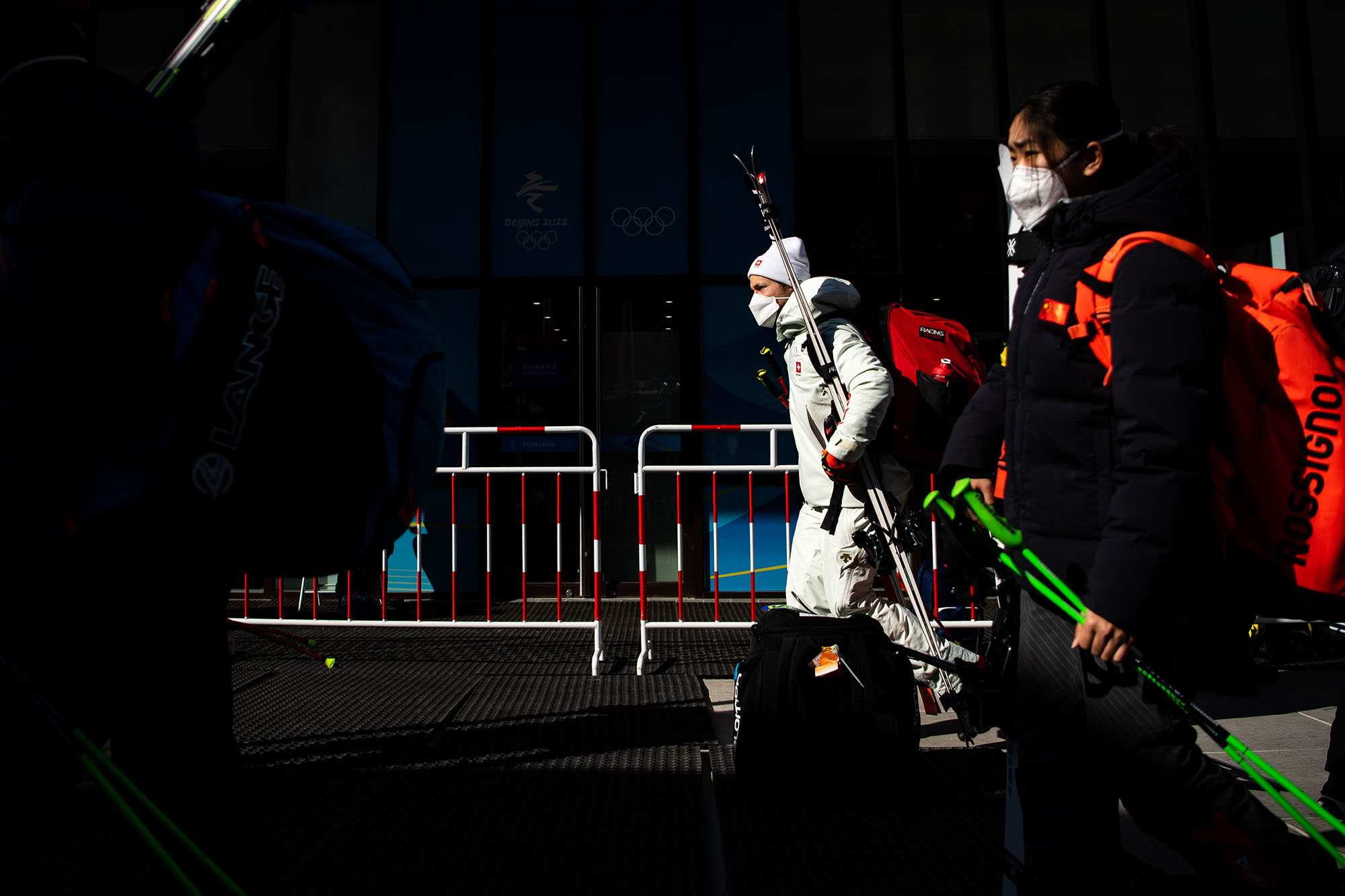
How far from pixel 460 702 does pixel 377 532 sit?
320 cm

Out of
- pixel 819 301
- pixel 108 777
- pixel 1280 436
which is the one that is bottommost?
pixel 108 777

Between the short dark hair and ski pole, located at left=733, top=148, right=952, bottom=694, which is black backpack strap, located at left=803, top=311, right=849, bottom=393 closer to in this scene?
ski pole, located at left=733, top=148, right=952, bottom=694

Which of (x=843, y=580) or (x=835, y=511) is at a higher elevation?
(x=835, y=511)

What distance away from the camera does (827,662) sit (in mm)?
3072

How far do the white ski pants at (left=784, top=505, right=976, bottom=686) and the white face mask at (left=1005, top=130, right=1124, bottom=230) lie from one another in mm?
1973

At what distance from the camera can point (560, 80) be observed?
7.84m

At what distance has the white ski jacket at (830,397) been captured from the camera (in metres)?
3.54

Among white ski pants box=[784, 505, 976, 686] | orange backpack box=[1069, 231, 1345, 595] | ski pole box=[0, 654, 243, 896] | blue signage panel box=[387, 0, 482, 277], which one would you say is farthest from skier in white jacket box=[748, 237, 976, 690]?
blue signage panel box=[387, 0, 482, 277]

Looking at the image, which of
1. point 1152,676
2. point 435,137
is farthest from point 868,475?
point 435,137

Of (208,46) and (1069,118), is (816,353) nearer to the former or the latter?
(1069,118)

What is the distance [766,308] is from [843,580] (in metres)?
1.24

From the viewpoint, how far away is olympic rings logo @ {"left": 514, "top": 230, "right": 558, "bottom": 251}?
305 inches

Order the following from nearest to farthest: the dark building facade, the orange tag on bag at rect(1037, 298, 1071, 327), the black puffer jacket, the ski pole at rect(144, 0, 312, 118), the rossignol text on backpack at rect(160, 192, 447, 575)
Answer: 1. the rossignol text on backpack at rect(160, 192, 447, 575)
2. the black puffer jacket
3. the orange tag on bag at rect(1037, 298, 1071, 327)
4. the ski pole at rect(144, 0, 312, 118)
5. the dark building facade

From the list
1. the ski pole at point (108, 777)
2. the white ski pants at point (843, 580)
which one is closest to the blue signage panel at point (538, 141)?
the white ski pants at point (843, 580)
